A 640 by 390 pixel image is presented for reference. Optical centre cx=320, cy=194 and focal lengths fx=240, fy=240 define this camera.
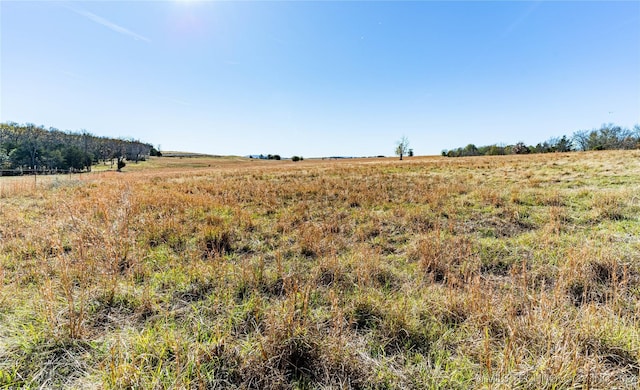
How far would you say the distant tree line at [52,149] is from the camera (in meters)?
64.9

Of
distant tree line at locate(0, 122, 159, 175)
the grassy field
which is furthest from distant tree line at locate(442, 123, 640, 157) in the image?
distant tree line at locate(0, 122, 159, 175)

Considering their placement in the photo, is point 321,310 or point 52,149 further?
point 52,149

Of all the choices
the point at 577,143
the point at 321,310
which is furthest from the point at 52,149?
the point at 577,143

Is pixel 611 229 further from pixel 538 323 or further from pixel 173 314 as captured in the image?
pixel 173 314

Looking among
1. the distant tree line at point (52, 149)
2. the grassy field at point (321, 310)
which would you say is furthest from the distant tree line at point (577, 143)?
the distant tree line at point (52, 149)

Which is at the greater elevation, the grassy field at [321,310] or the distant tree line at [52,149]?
the distant tree line at [52,149]

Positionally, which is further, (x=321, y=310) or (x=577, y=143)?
(x=577, y=143)

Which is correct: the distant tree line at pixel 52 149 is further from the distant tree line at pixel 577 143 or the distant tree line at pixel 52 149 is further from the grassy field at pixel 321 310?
the distant tree line at pixel 577 143

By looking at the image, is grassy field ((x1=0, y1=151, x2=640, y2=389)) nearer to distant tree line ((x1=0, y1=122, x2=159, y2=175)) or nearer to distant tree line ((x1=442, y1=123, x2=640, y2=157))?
distant tree line ((x1=0, y1=122, x2=159, y2=175))

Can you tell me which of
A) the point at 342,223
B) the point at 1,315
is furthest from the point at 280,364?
the point at 342,223

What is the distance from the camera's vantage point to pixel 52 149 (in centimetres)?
7706

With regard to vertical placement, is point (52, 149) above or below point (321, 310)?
above

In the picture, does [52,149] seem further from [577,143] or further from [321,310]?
[577,143]

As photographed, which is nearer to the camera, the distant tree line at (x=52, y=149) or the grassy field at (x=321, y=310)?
the grassy field at (x=321, y=310)
